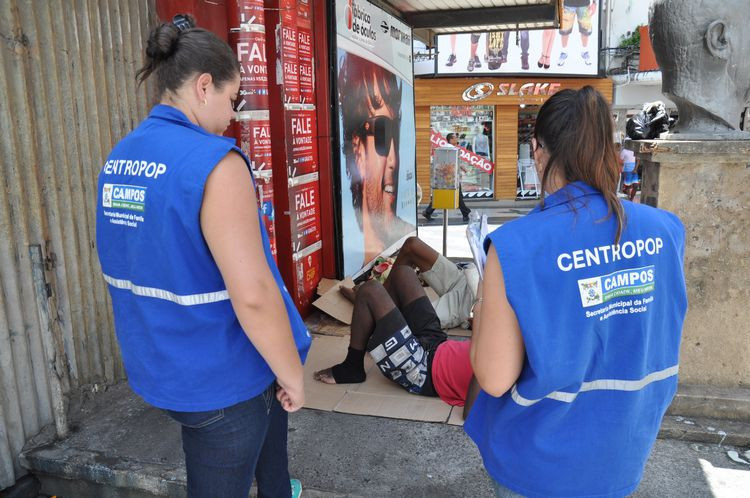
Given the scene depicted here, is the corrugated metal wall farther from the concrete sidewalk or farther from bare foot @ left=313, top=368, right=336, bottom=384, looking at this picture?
bare foot @ left=313, top=368, right=336, bottom=384

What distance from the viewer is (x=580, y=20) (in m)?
15.8

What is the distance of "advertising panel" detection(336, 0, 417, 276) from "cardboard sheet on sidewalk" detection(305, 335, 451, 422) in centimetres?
192

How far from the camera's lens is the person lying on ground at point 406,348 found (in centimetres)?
333

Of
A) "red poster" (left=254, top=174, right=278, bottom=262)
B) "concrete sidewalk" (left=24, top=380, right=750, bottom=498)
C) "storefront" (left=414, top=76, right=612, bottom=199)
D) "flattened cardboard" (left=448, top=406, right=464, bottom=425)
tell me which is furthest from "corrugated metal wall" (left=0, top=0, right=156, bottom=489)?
"storefront" (left=414, top=76, right=612, bottom=199)

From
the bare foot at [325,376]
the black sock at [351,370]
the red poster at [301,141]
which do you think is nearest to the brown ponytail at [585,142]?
the black sock at [351,370]

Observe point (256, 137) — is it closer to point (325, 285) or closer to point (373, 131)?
point (325, 285)

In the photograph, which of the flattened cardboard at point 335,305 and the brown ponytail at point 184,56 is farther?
the flattened cardboard at point 335,305

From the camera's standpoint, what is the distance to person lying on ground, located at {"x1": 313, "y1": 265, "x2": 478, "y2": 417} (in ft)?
10.9

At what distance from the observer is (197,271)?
4.86 feet

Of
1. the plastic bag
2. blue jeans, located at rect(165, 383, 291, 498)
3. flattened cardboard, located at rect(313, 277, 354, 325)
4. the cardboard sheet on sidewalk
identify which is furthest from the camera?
flattened cardboard, located at rect(313, 277, 354, 325)

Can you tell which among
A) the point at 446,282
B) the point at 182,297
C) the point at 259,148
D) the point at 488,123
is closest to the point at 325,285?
the point at 446,282

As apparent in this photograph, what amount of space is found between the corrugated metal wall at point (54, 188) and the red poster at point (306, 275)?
66.9 inches

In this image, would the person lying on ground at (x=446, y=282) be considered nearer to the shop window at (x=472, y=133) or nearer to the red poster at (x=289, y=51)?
the red poster at (x=289, y=51)

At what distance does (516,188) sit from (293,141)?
12.6m
